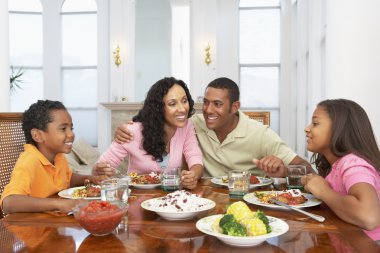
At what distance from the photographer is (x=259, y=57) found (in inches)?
251

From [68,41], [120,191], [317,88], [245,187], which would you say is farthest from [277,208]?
[68,41]

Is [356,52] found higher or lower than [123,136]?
higher

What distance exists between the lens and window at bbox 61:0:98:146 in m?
6.58

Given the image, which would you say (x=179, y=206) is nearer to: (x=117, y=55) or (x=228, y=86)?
(x=228, y=86)

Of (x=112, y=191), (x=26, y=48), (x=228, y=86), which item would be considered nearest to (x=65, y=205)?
Answer: (x=112, y=191)

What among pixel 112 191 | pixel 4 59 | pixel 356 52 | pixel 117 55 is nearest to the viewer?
pixel 112 191

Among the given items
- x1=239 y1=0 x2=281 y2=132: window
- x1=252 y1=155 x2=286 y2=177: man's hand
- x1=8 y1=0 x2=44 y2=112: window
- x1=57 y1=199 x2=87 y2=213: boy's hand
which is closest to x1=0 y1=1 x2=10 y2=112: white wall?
x1=57 y1=199 x2=87 y2=213: boy's hand

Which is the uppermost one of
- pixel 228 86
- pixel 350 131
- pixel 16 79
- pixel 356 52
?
pixel 16 79

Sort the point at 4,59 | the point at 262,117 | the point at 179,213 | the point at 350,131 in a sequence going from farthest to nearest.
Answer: the point at 4,59 < the point at 262,117 < the point at 350,131 < the point at 179,213

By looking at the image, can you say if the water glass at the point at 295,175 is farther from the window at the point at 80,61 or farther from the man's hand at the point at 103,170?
the window at the point at 80,61

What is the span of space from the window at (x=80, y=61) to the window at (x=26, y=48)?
442mm

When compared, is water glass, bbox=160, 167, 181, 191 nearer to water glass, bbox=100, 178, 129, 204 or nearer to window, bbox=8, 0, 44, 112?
water glass, bbox=100, 178, 129, 204

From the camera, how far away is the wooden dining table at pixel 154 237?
952mm

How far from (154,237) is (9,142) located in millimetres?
1123
